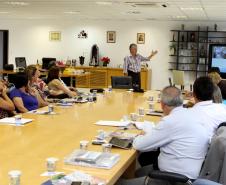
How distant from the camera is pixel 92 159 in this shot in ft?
8.34

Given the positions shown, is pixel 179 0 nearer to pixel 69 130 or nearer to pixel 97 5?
pixel 97 5

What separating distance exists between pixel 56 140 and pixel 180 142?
1018mm

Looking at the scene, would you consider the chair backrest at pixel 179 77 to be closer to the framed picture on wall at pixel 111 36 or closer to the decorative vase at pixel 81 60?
the framed picture on wall at pixel 111 36

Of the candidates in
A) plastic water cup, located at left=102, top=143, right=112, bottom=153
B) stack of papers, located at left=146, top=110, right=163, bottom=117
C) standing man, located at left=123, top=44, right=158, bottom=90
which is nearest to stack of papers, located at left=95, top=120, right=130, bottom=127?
stack of papers, located at left=146, top=110, right=163, bottom=117

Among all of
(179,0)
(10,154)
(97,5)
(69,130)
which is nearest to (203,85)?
(69,130)

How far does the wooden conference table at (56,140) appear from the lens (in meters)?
2.42

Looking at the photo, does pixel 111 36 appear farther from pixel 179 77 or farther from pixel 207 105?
pixel 207 105

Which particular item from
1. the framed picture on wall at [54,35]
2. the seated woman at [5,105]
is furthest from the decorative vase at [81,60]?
the seated woman at [5,105]

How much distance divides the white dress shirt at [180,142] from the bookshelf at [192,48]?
34.2 ft

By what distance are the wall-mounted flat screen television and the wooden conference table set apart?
8016 mm

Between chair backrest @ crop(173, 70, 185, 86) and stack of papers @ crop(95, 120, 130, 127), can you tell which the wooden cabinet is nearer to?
chair backrest @ crop(173, 70, 185, 86)

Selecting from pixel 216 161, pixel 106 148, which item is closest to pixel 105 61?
pixel 106 148

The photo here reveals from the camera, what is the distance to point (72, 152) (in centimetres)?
284

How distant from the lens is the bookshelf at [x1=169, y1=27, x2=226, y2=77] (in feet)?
42.5
